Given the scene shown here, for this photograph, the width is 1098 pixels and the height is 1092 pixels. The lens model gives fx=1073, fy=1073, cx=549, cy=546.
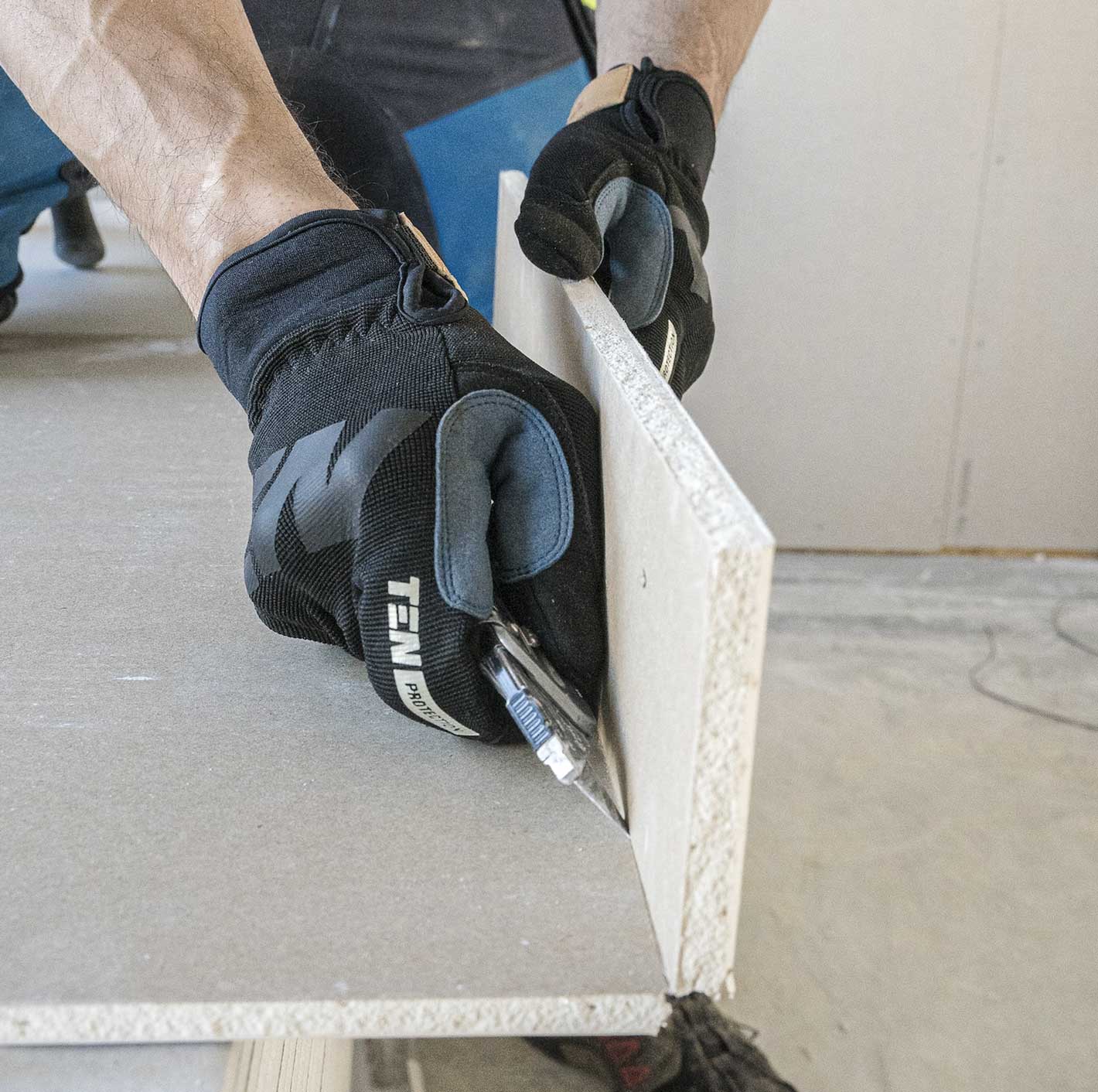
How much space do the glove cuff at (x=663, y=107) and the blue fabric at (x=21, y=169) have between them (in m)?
0.73

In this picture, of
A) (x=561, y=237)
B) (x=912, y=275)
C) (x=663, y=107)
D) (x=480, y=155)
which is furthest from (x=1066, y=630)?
(x=561, y=237)

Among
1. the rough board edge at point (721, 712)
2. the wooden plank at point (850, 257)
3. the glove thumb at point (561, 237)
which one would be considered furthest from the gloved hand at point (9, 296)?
the wooden plank at point (850, 257)

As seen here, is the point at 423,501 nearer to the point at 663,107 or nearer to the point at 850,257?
the point at 663,107

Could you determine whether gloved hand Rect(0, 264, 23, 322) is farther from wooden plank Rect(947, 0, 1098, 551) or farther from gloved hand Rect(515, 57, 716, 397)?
wooden plank Rect(947, 0, 1098, 551)

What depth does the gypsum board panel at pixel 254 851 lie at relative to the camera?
41 cm

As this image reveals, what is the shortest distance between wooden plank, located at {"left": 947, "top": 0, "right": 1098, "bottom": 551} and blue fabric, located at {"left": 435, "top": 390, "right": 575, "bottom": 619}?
268 centimetres

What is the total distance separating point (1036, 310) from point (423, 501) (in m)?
2.84

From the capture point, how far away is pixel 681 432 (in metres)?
0.46

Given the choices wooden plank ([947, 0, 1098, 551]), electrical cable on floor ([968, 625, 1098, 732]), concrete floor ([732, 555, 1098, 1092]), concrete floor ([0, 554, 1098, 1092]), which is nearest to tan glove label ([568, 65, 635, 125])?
concrete floor ([0, 554, 1098, 1092])

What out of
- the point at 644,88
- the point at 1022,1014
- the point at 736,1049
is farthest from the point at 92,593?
the point at 1022,1014

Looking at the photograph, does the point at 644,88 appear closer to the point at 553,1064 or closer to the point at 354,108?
the point at 354,108

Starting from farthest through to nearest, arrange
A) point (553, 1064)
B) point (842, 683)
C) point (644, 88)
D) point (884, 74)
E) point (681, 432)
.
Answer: point (884, 74) → point (842, 683) → point (553, 1064) → point (644, 88) → point (681, 432)

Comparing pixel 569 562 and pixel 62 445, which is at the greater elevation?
pixel 569 562

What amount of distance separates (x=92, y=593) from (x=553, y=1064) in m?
1.02
